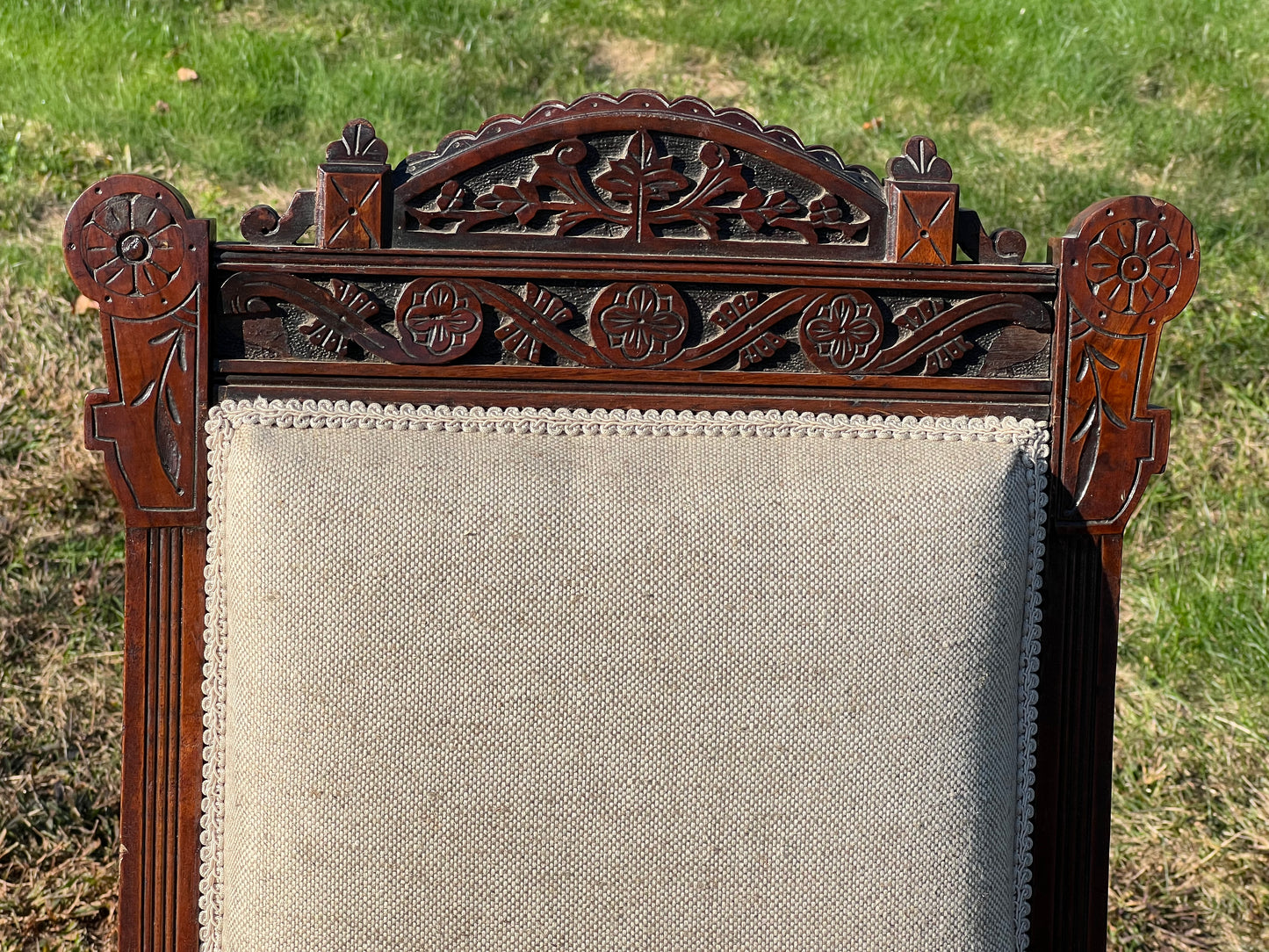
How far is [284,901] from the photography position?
972mm

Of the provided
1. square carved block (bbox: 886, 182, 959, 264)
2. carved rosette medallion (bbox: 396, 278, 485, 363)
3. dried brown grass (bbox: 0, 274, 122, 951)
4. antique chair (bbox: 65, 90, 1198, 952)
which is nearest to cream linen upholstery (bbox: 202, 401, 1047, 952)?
antique chair (bbox: 65, 90, 1198, 952)

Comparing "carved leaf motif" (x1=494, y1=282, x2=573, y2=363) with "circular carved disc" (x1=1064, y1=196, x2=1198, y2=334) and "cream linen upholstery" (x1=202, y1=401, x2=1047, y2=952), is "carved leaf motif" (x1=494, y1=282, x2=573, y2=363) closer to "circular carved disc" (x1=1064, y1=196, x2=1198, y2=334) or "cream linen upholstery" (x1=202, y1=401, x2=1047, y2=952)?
"cream linen upholstery" (x1=202, y1=401, x2=1047, y2=952)

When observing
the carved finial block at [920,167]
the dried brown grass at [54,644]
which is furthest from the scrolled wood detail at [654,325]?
the dried brown grass at [54,644]

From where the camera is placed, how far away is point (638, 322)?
1101 millimetres

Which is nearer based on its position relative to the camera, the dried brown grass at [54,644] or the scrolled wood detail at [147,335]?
the scrolled wood detail at [147,335]

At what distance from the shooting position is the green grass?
76.7 inches

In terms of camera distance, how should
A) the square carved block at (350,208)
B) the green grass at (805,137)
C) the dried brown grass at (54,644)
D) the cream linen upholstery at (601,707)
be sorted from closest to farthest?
the cream linen upholstery at (601,707) → the square carved block at (350,208) → the dried brown grass at (54,644) → the green grass at (805,137)

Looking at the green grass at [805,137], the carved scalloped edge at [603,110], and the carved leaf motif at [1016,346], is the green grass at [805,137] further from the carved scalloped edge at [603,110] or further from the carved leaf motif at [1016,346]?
the carved scalloped edge at [603,110]

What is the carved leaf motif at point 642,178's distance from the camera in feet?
3.59

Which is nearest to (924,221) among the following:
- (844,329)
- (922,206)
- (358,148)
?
(922,206)

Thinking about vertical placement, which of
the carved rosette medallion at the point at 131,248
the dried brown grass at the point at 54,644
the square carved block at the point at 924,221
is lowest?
the dried brown grass at the point at 54,644

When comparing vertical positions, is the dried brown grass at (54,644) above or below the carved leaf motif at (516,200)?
below

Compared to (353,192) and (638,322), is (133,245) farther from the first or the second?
(638,322)

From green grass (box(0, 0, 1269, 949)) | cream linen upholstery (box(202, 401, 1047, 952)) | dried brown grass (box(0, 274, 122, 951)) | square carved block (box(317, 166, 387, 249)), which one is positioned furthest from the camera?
green grass (box(0, 0, 1269, 949))
